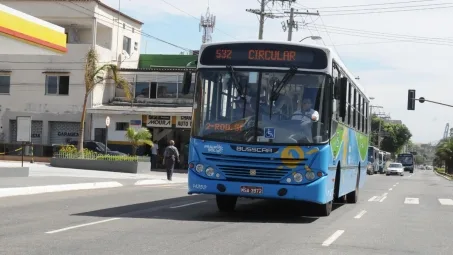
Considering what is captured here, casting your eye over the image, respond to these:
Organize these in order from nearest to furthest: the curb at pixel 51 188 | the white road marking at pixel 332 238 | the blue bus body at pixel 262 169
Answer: the white road marking at pixel 332 238 < the blue bus body at pixel 262 169 < the curb at pixel 51 188

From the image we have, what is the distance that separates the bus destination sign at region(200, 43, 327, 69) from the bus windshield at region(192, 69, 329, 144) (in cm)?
20

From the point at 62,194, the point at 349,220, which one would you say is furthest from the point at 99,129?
the point at 349,220

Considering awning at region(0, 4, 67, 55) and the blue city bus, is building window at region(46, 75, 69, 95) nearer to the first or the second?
awning at region(0, 4, 67, 55)

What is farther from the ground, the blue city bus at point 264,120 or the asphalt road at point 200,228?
the blue city bus at point 264,120

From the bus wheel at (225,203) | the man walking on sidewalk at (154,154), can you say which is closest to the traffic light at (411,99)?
the man walking on sidewalk at (154,154)

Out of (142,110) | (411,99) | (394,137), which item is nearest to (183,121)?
(142,110)

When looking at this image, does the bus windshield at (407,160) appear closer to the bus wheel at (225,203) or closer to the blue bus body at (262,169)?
the bus wheel at (225,203)

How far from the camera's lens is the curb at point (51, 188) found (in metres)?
18.5

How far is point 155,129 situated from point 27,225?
32.6m

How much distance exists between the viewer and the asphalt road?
388 inches

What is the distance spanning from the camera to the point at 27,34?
22328 mm

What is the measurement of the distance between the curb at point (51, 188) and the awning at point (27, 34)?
16.3 feet

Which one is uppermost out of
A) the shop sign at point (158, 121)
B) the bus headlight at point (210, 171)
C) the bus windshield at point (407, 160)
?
the shop sign at point (158, 121)

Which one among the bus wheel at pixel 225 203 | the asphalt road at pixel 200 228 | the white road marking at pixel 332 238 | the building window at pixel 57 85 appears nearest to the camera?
the asphalt road at pixel 200 228
